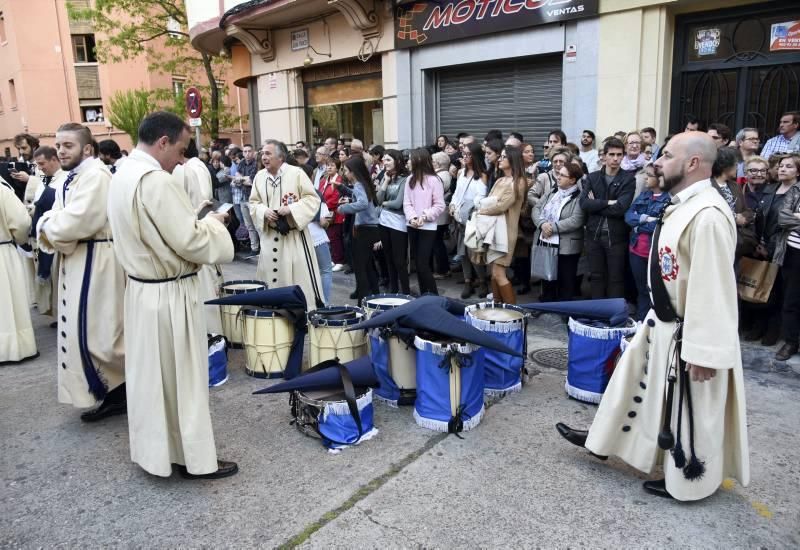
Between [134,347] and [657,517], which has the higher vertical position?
[134,347]

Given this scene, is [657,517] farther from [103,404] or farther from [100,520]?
[103,404]

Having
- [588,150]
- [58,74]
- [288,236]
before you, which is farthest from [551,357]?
[58,74]

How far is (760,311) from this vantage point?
5773mm

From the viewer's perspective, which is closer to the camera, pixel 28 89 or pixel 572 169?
pixel 572 169

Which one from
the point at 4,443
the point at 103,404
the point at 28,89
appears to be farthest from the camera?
the point at 28,89

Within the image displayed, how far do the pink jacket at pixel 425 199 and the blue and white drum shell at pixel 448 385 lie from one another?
3.15 meters

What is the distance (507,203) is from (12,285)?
16.3 ft

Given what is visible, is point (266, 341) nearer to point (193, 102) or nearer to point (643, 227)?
point (643, 227)

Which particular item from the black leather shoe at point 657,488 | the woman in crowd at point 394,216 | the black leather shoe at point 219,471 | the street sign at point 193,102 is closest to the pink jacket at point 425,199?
the woman in crowd at point 394,216

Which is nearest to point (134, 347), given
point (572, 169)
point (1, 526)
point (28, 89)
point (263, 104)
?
point (1, 526)

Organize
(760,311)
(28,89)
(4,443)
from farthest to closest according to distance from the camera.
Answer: (28,89) < (760,311) < (4,443)

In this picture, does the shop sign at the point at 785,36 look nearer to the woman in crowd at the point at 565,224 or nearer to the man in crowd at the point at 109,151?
the woman in crowd at the point at 565,224

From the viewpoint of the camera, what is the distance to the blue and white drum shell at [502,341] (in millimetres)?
4629

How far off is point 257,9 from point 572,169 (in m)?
9.56
